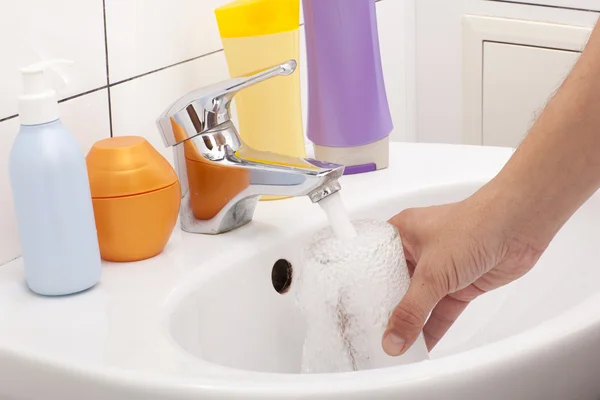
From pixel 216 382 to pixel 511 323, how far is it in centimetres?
35

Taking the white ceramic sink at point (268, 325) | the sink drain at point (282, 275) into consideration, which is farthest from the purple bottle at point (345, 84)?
the sink drain at point (282, 275)

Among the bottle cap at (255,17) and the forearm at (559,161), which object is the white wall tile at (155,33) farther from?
the forearm at (559,161)

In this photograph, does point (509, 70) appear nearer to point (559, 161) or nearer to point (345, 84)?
point (345, 84)

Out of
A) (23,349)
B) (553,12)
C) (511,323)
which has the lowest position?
(511,323)

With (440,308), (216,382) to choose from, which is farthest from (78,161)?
(440,308)

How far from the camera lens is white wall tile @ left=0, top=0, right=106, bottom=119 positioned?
61 centimetres

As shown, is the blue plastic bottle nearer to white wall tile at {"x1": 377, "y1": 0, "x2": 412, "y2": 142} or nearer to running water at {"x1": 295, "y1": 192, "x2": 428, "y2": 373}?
running water at {"x1": 295, "y1": 192, "x2": 428, "y2": 373}

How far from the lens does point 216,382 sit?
0.47m

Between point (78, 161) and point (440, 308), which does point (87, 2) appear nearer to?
point (78, 161)

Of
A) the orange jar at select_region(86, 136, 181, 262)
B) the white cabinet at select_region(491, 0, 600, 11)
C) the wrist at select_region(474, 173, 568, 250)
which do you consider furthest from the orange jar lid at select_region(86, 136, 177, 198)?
the white cabinet at select_region(491, 0, 600, 11)

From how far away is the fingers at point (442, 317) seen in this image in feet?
2.24

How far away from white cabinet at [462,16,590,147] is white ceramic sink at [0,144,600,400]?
26 cm

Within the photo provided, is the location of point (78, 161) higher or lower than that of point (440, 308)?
higher

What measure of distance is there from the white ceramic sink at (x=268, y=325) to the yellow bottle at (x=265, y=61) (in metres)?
0.06
